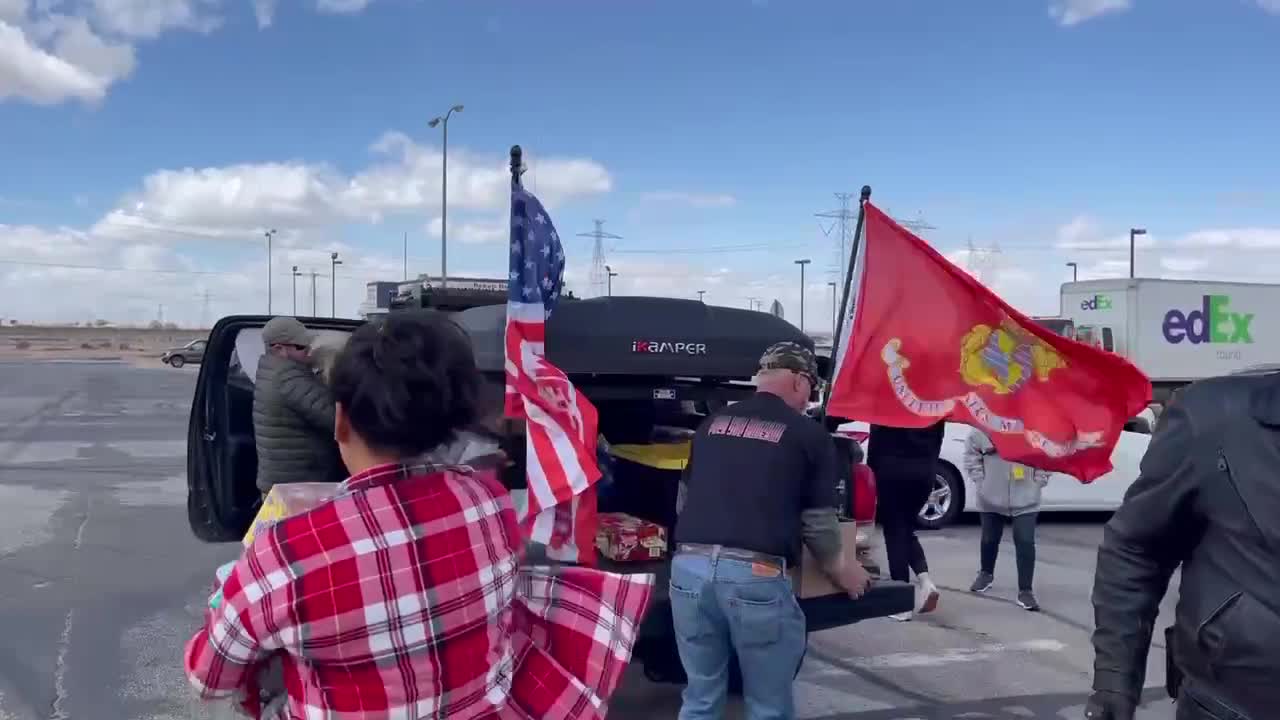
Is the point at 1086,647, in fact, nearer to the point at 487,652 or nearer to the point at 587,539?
the point at 587,539

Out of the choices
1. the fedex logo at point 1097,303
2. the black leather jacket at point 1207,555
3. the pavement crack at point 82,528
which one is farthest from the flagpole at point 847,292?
the fedex logo at point 1097,303

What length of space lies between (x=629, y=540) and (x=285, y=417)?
189 centimetres

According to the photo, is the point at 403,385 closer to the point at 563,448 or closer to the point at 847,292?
the point at 563,448

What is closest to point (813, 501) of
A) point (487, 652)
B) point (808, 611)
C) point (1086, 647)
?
point (808, 611)

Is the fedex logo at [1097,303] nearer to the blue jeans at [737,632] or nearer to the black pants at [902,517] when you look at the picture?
the black pants at [902,517]

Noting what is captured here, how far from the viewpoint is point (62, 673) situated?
537cm

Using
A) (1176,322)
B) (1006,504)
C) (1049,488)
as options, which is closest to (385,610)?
(1006,504)

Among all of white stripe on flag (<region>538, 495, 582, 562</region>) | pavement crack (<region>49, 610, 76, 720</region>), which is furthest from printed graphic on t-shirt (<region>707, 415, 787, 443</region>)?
pavement crack (<region>49, 610, 76, 720</region>)

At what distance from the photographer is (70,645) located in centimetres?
582

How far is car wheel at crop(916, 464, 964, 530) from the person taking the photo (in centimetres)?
1015

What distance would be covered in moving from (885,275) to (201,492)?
406 cm

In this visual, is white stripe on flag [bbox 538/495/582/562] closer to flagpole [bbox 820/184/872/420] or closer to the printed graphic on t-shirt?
the printed graphic on t-shirt

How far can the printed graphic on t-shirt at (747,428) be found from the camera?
3.82 metres

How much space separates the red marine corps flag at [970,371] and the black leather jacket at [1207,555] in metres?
3.07
